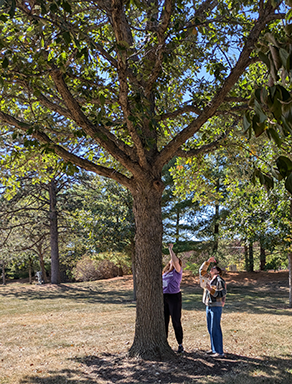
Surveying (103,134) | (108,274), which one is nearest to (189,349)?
(103,134)

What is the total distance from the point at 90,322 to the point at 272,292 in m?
11.8

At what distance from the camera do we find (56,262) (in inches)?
794

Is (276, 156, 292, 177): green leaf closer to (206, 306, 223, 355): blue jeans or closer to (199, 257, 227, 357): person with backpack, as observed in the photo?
(199, 257, 227, 357): person with backpack

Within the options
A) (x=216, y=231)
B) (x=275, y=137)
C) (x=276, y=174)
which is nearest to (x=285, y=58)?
(x=275, y=137)

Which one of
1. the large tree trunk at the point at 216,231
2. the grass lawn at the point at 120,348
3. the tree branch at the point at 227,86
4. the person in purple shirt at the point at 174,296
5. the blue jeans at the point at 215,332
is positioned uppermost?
the tree branch at the point at 227,86

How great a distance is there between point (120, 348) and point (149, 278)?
67.4 inches

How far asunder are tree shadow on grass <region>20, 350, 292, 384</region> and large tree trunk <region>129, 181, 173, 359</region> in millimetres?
238

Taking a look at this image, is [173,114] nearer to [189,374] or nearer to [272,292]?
[189,374]

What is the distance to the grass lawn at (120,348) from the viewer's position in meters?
4.85

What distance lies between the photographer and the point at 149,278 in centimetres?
563

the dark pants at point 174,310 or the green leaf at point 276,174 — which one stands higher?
the green leaf at point 276,174

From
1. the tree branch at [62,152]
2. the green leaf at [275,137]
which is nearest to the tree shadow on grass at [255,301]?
the tree branch at [62,152]

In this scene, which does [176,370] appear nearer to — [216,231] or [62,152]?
[62,152]

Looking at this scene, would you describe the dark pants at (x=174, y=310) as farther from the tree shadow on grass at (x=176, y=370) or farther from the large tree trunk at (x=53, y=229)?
the large tree trunk at (x=53, y=229)
